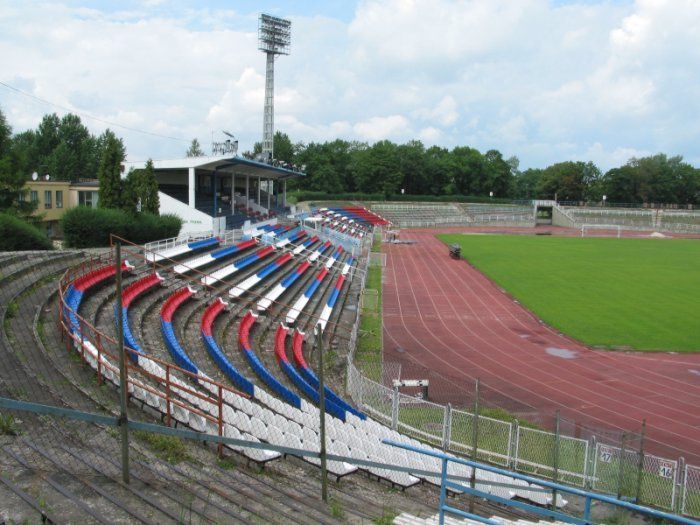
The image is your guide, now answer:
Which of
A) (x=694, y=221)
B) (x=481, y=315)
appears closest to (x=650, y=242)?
(x=694, y=221)

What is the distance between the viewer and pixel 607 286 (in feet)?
117

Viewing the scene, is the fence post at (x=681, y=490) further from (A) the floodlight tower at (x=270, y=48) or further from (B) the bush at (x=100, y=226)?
(A) the floodlight tower at (x=270, y=48)

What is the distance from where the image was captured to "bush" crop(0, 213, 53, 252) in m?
23.0

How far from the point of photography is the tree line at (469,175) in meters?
106

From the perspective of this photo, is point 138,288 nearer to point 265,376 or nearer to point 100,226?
point 265,376

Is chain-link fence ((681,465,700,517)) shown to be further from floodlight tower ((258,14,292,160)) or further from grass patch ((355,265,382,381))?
floodlight tower ((258,14,292,160))

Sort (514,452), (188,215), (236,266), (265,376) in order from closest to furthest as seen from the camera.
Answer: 1. (514,452)
2. (265,376)
3. (236,266)
4. (188,215)

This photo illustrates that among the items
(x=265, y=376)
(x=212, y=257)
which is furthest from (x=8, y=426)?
(x=212, y=257)

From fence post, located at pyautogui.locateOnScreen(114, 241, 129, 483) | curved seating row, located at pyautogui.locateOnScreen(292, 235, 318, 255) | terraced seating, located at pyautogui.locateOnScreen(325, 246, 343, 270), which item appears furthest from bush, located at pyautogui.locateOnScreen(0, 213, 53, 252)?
fence post, located at pyautogui.locateOnScreen(114, 241, 129, 483)

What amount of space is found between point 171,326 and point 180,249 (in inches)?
424

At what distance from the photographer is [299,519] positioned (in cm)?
634

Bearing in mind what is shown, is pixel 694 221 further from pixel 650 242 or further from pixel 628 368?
pixel 628 368

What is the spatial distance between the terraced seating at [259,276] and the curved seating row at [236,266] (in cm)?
71

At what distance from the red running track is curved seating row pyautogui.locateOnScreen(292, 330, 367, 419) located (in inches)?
124
